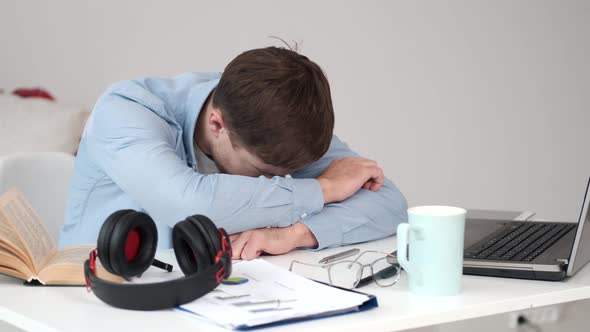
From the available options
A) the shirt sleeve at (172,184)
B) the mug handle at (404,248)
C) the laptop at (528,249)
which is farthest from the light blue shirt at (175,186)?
the mug handle at (404,248)

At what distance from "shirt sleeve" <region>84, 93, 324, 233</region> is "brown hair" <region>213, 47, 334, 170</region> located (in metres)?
0.06

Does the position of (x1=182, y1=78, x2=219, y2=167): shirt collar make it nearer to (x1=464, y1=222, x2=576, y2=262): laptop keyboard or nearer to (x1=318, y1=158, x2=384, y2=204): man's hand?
(x1=318, y1=158, x2=384, y2=204): man's hand

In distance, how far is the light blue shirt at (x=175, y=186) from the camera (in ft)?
4.51

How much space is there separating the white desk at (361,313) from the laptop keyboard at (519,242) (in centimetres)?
7

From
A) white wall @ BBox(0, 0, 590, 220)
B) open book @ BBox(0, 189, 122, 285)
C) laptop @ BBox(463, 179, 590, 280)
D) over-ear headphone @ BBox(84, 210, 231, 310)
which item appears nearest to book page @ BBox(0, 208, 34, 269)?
open book @ BBox(0, 189, 122, 285)

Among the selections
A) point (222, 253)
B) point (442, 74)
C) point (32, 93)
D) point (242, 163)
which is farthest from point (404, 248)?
point (32, 93)

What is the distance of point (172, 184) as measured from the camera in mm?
1365

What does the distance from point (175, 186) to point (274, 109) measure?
21 centimetres

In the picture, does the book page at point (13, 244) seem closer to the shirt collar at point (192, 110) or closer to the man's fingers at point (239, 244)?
the man's fingers at point (239, 244)

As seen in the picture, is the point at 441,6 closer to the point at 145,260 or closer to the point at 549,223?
the point at 549,223

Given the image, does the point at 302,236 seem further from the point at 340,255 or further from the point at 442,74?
the point at 442,74

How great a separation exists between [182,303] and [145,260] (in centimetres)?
12

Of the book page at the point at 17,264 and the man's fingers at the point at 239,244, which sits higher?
the book page at the point at 17,264

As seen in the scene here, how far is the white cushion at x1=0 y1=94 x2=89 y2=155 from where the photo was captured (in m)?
3.01
